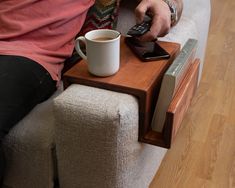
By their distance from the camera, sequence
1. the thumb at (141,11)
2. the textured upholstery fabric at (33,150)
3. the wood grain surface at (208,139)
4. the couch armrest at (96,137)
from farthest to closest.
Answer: the wood grain surface at (208,139)
the thumb at (141,11)
the textured upholstery fabric at (33,150)
the couch armrest at (96,137)

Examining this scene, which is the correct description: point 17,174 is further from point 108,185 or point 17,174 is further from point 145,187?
point 145,187

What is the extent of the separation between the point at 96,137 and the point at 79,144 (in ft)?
0.19

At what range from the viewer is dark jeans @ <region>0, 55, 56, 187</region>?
2.90ft

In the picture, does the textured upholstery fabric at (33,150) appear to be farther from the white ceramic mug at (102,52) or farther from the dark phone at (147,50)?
the dark phone at (147,50)

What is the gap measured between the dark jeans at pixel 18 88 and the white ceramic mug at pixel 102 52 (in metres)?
0.16

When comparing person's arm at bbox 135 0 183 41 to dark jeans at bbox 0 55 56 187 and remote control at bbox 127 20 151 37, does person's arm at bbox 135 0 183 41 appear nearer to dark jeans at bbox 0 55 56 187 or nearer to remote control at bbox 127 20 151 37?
remote control at bbox 127 20 151 37

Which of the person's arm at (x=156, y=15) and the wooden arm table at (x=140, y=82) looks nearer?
the wooden arm table at (x=140, y=82)

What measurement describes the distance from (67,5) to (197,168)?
2.56 feet

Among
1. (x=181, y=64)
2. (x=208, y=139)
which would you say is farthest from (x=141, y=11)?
(x=208, y=139)

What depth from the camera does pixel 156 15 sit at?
102 cm

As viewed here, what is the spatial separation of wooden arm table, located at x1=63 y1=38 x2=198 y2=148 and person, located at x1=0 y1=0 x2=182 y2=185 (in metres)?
0.10

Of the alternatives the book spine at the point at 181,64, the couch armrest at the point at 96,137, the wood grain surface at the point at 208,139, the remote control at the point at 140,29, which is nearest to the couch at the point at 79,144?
the couch armrest at the point at 96,137

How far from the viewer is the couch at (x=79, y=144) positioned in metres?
0.81

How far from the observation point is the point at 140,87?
0.84 metres
